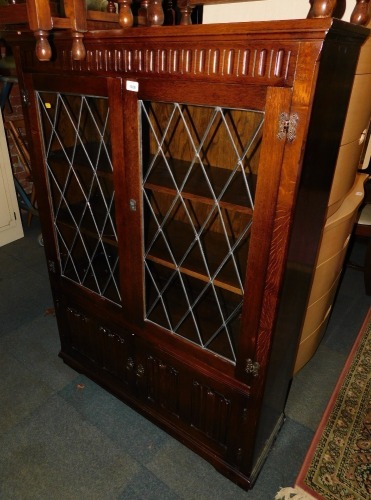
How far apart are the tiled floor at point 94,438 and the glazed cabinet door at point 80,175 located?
0.67 meters

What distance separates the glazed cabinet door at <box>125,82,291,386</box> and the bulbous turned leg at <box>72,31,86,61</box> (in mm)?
206

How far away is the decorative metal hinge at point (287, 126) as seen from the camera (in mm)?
921

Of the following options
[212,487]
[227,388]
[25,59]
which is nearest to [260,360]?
[227,388]

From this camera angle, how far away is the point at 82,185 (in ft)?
5.29

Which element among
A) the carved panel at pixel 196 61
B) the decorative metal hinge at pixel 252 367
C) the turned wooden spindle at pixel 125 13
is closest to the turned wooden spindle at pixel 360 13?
the carved panel at pixel 196 61

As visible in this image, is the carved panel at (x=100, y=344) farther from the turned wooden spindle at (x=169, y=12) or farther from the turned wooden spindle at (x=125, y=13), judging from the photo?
the turned wooden spindle at (x=169, y=12)

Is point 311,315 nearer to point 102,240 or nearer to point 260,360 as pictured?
point 260,360

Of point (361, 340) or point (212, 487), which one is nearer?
→ point (212, 487)

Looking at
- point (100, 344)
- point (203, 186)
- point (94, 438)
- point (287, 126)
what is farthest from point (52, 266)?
point (287, 126)

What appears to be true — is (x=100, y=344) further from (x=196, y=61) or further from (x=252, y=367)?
(x=196, y=61)

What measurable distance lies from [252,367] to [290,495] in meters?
0.71

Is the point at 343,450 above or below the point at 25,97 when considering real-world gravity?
below

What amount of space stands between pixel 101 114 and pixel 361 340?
7.12ft

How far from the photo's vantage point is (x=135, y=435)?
180cm
